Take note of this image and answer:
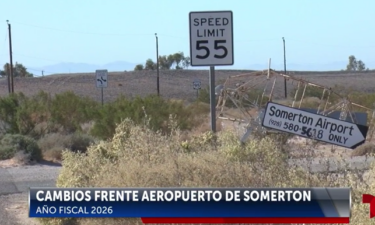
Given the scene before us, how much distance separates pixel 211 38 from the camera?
11453mm

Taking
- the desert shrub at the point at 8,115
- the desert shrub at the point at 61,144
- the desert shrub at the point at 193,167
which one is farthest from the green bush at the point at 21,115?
the desert shrub at the point at 193,167

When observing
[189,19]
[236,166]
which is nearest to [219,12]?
[189,19]

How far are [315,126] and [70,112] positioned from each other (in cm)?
2196

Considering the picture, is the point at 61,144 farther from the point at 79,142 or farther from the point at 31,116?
the point at 31,116

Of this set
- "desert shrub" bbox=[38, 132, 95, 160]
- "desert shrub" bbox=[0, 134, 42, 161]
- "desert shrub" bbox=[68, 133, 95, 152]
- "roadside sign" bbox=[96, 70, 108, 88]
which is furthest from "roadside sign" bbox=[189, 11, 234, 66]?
"roadside sign" bbox=[96, 70, 108, 88]

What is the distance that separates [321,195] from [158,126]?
1763cm

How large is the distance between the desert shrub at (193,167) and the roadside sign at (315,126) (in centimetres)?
33

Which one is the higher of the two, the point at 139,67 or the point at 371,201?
the point at 139,67

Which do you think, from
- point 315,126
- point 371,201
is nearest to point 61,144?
point 315,126

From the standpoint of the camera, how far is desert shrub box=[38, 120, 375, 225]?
873 centimetres

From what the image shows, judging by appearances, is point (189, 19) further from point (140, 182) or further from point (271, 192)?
point (271, 192)

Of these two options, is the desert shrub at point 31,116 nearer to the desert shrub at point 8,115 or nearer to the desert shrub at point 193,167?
the desert shrub at point 8,115

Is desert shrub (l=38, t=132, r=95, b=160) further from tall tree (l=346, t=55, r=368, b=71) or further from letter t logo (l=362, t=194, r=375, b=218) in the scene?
tall tree (l=346, t=55, r=368, b=71)

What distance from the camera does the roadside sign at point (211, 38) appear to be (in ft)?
37.2
